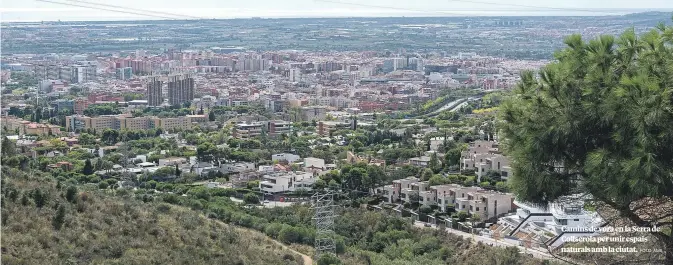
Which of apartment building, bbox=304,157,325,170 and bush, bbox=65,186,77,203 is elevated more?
bush, bbox=65,186,77,203

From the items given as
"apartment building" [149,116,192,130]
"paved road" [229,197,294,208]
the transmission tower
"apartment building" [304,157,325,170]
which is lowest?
"apartment building" [149,116,192,130]

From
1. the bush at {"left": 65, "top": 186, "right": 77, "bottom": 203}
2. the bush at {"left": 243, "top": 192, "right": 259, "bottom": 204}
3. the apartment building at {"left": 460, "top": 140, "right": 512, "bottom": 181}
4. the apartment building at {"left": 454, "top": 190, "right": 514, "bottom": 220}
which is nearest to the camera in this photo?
the bush at {"left": 65, "top": 186, "right": 77, "bottom": 203}

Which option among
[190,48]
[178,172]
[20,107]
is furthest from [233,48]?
[178,172]

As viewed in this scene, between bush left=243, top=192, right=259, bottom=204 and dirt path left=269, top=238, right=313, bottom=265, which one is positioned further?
bush left=243, top=192, right=259, bottom=204

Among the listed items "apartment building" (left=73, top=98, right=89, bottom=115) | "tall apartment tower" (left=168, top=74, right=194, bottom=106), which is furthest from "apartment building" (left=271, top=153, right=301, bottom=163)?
"tall apartment tower" (left=168, top=74, right=194, bottom=106)

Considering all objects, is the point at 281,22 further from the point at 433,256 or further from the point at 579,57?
the point at 579,57

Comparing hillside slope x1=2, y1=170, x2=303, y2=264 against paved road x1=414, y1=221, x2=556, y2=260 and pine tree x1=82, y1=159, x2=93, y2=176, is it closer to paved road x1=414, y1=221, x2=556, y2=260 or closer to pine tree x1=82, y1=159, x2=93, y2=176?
paved road x1=414, y1=221, x2=556, y2=260
